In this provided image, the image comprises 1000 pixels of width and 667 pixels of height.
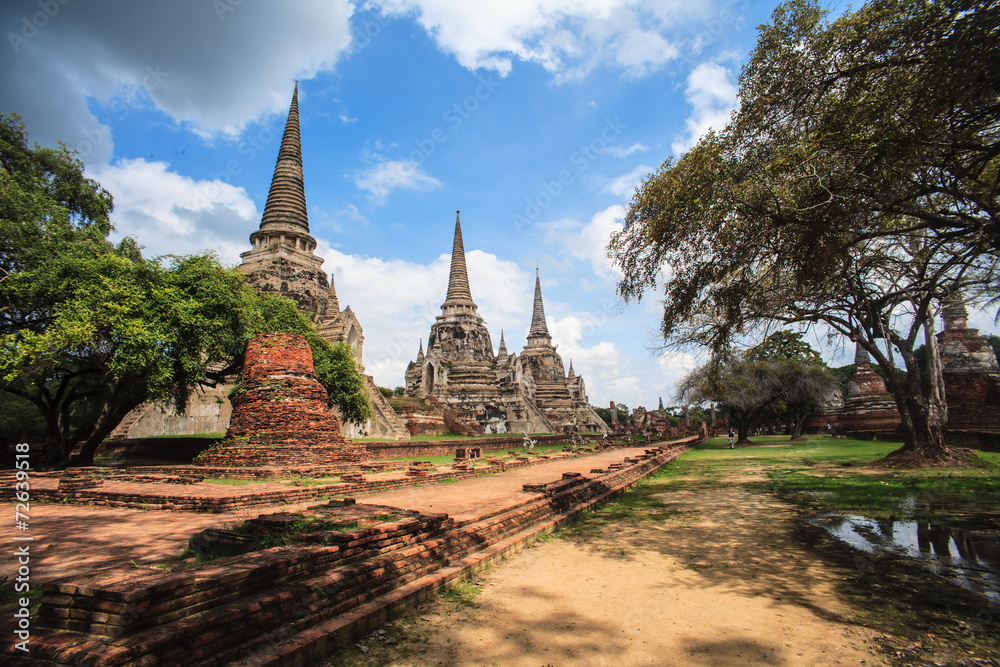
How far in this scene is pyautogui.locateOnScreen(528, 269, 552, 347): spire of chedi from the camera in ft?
176

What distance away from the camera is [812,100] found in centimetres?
791

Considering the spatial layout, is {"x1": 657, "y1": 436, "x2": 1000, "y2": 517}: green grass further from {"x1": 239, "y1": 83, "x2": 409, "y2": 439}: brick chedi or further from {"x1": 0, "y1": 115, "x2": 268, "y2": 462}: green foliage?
{"x1": 239, "y1": 83, "x2": 409, "y2": 439}: brick chedi

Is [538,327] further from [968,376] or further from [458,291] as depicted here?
[968,376]

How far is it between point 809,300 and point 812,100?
489 centimetres

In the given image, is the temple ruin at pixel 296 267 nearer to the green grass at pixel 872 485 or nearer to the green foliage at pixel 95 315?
the green foliage at pixel 95 315

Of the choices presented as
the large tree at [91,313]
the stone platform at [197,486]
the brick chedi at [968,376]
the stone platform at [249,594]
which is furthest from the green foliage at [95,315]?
the brick chedi at [968,376]

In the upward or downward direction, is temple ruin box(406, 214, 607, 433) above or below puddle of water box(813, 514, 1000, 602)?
above

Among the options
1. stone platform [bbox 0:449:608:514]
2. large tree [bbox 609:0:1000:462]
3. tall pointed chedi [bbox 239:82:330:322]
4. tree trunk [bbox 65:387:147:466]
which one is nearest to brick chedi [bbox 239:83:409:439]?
tall pointed chedi [bbox 239:82:330:322]

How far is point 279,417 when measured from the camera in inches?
481

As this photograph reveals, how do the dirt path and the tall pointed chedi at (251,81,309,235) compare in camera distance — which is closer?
the dirt path

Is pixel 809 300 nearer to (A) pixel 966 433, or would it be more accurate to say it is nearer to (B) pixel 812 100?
(B) pixel 812 100

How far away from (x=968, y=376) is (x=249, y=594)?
2696cm

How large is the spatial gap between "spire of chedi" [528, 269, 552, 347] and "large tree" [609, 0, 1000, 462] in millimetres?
42684

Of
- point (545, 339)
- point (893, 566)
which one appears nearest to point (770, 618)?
point (893, 566)
